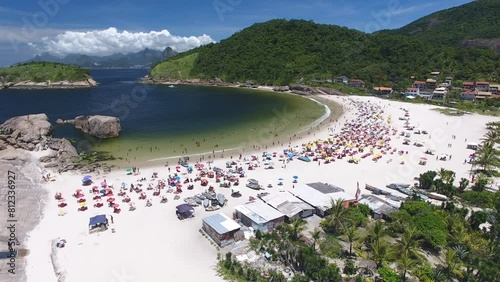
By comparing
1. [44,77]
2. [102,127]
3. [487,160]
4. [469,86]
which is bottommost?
[487,160]

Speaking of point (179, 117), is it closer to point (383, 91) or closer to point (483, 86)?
point (383, 91)

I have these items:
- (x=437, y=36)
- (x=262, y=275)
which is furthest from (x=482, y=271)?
(x=437, y=36)

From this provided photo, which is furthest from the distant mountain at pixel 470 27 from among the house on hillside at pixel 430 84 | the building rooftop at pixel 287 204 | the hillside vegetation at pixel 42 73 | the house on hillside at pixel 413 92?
the hillside vegetation at pixel 42 73

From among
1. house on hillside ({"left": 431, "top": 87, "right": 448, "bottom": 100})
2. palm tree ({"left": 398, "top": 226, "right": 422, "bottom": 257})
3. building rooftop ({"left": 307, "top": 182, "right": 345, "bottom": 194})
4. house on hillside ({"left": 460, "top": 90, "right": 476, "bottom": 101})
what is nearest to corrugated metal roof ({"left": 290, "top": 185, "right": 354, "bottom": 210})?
building rooftop ({"left": 307, "top": 182, "right": 345, "bottom": 194})

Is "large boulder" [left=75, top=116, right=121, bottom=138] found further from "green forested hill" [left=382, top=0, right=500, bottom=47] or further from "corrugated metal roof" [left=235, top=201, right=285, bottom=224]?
"green forested hill" [left=382, top=0, right=500, bottom=47]

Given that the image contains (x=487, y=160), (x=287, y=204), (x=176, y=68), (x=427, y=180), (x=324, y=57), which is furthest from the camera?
(x=176, y=68)

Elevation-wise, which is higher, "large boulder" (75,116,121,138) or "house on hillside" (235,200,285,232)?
"large boulder" (75,116,121,138)

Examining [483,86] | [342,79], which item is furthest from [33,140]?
[483,86]
